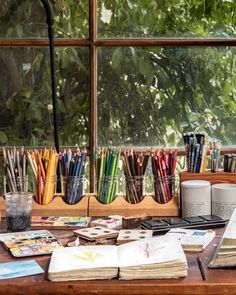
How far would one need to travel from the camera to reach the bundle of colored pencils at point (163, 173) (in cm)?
195

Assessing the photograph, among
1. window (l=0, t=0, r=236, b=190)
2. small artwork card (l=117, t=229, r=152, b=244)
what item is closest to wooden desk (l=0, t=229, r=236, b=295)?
small artwork card (l=117, t=229, r=152, b=244)

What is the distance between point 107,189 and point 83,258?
61 cm

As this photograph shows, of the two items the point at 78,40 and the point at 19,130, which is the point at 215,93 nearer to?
the point at 78,40

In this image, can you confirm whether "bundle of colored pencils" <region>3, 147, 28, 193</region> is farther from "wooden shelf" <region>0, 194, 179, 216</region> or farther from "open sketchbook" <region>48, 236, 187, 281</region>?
"open sketchbook" <region>48, 236, 187, 281</region>

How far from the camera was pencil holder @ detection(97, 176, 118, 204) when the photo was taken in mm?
1968

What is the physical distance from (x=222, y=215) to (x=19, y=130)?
3.79 feet

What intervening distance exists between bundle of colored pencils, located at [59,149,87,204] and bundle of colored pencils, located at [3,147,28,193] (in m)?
0.13

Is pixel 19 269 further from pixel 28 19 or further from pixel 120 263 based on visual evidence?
pixel 28 19

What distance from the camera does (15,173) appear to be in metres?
1.96

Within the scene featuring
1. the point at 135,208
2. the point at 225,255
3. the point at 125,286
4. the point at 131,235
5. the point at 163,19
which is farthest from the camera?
the point at 163,19

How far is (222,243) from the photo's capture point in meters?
1.41

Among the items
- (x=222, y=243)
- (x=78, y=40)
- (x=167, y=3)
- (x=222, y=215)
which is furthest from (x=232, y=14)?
(x=222, y=243)

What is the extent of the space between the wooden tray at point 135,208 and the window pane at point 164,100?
Result: 71cm

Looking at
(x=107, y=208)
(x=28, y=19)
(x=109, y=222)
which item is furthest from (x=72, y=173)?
(x=28, y=19)
